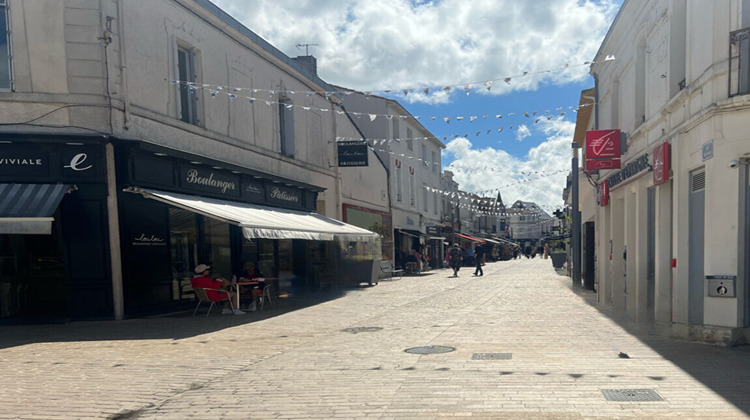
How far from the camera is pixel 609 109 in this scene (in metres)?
14.0

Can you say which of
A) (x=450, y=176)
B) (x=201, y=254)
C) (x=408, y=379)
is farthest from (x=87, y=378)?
(x=450, y=176)

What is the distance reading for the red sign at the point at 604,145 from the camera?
12.1 m

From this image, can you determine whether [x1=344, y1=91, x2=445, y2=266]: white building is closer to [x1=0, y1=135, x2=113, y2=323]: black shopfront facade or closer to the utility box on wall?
[x1=0, y1=135, x2=113, y2=323]: black shopfront facade

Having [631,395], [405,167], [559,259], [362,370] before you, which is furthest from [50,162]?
[559,259]

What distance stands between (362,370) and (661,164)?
606 cm

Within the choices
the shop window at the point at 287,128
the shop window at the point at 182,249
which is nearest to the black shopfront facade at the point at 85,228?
the shop window at the point at 182,249

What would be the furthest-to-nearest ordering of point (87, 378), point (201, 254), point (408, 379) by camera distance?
point (201, 254), point (87, 378), point (408, 379)

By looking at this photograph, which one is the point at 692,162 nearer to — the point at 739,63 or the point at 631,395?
the point at 739,63

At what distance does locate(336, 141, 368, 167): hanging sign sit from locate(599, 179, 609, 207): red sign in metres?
9.76

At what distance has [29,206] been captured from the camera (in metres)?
9.72

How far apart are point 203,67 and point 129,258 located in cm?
538

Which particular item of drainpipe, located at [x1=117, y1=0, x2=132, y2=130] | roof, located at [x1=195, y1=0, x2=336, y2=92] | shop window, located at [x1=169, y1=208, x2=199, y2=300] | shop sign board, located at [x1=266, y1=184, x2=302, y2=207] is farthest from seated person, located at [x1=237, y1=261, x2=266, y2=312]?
roof, located at [x1=195, y1=0, x2=336, y2=92]

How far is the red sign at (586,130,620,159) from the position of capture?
1207 cm

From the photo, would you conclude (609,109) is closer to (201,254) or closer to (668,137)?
(668,137)
